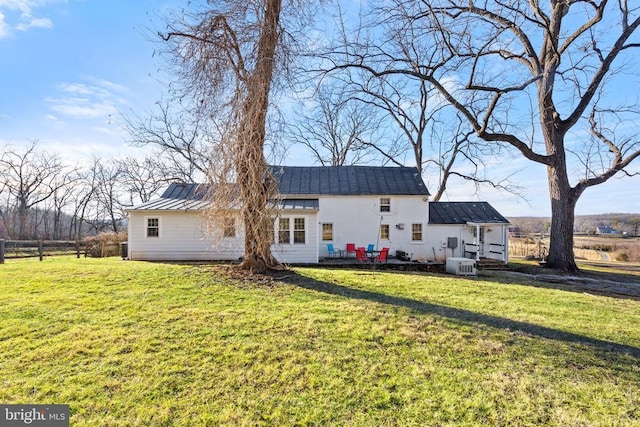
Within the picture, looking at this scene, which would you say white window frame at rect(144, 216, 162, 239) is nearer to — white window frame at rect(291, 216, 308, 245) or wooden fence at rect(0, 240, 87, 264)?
wooden fence at rect(0, 240, 87, 264)

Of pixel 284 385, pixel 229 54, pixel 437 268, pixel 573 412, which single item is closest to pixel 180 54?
pixel 229 54

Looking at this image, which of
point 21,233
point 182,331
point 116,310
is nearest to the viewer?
point 182,331

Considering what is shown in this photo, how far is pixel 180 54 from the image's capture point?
25.1 feet

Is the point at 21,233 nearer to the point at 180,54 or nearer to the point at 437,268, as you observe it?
the point at 180,54

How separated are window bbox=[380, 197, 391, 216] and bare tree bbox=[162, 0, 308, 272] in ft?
35.7

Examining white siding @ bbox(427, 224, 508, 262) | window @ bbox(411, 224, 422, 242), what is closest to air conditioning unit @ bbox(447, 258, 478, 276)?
white siding @ bbox(427, 224, 508, 262)

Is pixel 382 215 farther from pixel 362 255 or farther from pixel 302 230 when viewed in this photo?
pixel 302 230

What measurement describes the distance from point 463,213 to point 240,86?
1545 centimetres

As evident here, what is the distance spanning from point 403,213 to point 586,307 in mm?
11067

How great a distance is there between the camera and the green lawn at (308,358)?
2.78 meters

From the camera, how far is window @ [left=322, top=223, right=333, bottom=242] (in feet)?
57.2

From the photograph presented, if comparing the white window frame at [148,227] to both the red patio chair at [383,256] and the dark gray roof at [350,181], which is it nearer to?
the dark gray roof at [350,181]

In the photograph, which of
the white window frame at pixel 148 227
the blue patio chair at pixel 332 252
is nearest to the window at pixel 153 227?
the white window frame at pixel 148 227

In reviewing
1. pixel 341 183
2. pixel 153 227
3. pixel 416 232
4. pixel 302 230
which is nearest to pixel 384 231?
pixel 416 232
